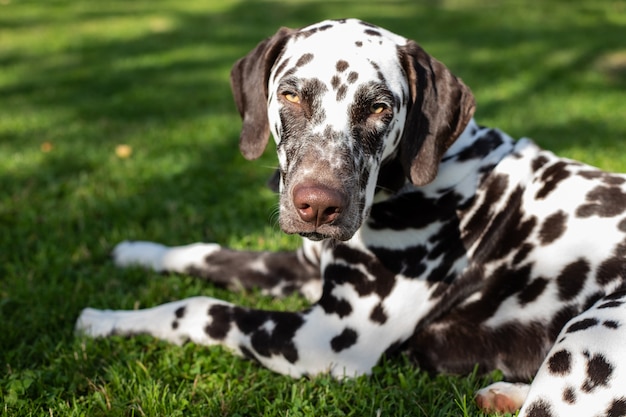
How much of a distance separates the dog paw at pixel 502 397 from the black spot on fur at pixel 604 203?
89 cm

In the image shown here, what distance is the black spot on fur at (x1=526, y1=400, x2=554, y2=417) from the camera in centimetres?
278

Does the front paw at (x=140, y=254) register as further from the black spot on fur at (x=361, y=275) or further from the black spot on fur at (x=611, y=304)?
the black spot on fur at (x=611, y=304)

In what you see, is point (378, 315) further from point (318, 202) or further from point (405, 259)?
point (318, 202)

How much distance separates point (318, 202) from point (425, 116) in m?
0.79

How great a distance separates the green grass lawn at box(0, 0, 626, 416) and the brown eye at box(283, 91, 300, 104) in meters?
1.33

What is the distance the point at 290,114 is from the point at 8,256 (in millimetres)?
Result: 2429

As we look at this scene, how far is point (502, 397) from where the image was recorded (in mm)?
3172

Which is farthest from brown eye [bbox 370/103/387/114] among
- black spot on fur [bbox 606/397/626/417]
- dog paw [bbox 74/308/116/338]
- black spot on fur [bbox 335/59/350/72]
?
dog paw [bbox 74/308/116/338]

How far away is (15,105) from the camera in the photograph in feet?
26.4

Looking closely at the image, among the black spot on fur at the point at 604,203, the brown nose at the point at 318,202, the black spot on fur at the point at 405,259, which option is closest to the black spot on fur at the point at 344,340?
the black spot on fur at the point at 405,259

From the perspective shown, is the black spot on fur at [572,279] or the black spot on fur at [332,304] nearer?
the black spot on fur at [572,279]

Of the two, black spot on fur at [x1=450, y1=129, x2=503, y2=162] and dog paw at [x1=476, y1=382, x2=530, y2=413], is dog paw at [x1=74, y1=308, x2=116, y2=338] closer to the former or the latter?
dog paw at [x1=476, y1=382, x2=530, y2=413]

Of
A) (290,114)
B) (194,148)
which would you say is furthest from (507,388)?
(194,148)

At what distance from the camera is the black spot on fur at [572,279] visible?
3287mm
